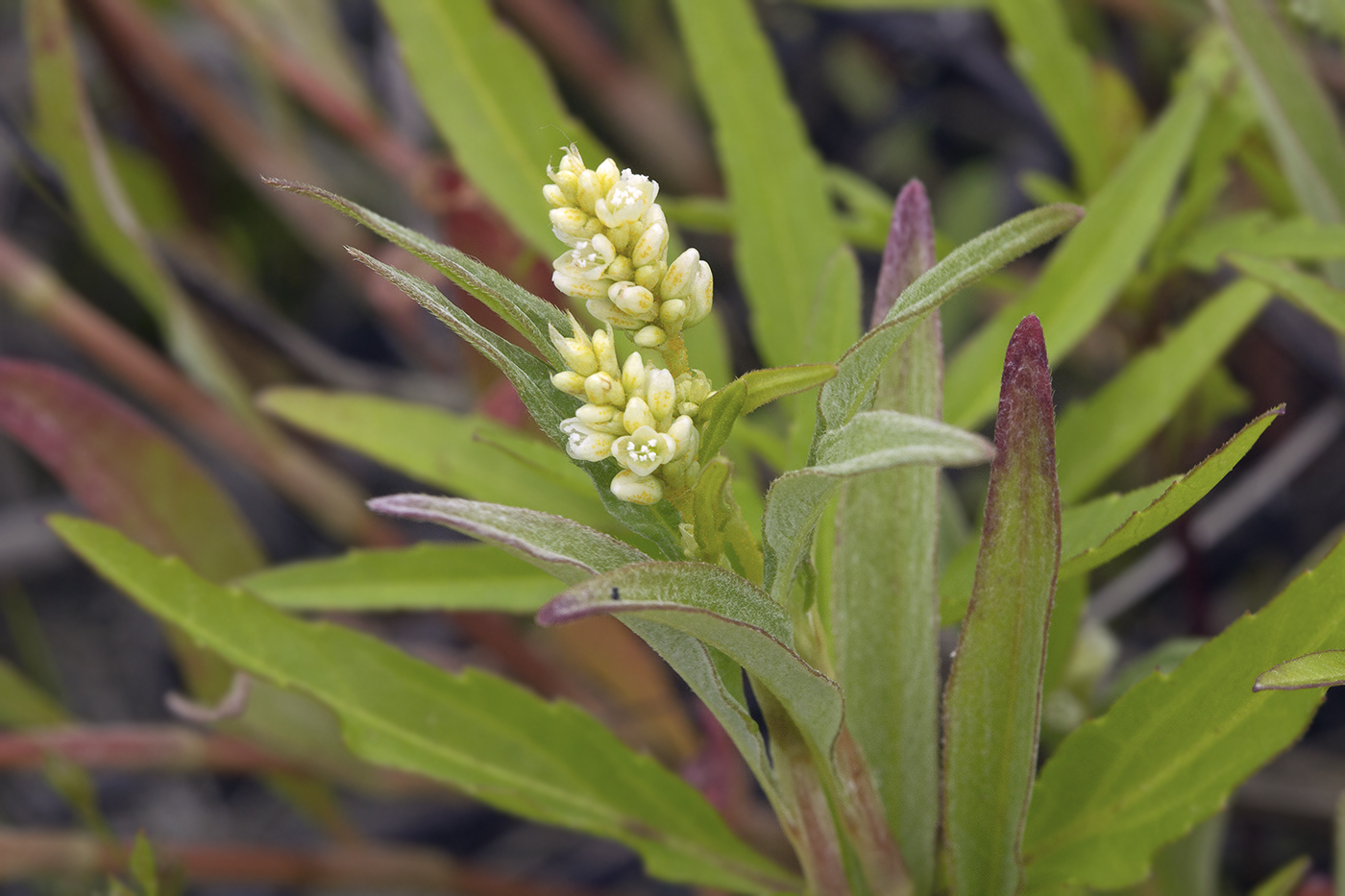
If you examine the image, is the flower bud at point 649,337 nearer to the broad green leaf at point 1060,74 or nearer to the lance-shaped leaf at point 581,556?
the lance-shaped leaf at point 581,556

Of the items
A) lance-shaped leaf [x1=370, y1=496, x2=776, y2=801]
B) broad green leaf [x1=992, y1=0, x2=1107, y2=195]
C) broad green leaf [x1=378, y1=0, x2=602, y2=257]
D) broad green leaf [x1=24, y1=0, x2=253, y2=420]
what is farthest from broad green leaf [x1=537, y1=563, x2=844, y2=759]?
broad green leaf [x1=24, y1=0, x2=253, y2=420]

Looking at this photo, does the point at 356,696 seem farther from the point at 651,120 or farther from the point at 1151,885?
the point at 651,120

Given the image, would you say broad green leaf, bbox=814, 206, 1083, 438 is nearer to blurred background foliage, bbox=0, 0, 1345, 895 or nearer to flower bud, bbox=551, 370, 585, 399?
flower bud, bbox=551, 370, 585, 399

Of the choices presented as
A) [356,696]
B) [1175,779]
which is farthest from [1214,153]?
[356,696]

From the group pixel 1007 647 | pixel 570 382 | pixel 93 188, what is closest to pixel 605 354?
pixel 570 382

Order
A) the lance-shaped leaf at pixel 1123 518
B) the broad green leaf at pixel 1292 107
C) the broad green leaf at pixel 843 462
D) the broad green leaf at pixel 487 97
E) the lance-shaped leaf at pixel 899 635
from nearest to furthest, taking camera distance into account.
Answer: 1. the broad green leaf at pixel 843 462
2. the lance-shaped leaf at pixel 1123 518
3. the lance-shaped leaf at pixel 899 635
4. the broad green leaf at pixel 1292 107
5. the broad green leaf at pixel 487 97

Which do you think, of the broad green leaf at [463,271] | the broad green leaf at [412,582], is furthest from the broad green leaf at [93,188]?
the broad green leaf at [463,271]

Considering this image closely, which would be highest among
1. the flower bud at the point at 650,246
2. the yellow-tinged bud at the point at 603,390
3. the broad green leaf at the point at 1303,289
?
the flower bud at the point at 650,246
